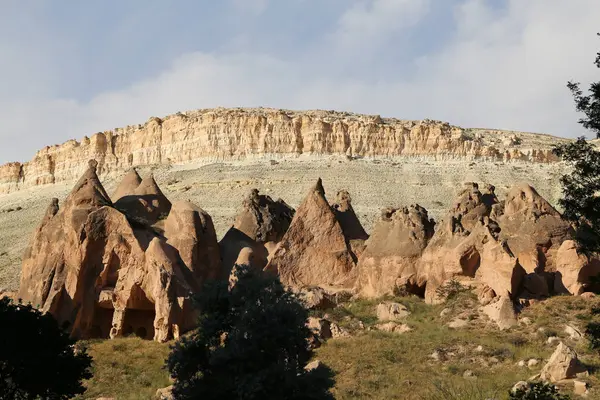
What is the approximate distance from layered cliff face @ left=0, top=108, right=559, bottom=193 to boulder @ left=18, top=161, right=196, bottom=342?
7116 centimetres

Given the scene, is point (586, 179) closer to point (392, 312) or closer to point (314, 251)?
point (392, 312)

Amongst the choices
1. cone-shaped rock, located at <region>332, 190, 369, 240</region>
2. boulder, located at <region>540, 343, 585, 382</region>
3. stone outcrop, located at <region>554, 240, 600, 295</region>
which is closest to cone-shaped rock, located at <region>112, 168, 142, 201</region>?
cone-shaped rock, located at <region>332, 190, 369, 240</region>

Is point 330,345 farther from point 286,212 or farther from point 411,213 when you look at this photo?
point 286,212

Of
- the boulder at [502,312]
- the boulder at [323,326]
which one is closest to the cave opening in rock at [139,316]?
the boulder at [323,326]

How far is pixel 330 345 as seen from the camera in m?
29.3

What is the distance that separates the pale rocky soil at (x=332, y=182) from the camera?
76125 millimetres

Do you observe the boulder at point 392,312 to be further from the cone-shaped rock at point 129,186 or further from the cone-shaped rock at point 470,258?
the cone-shaped rock at point 129,186

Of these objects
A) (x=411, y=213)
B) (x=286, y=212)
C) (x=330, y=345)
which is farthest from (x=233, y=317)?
(x=286, y=212)

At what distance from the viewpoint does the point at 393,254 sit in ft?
115

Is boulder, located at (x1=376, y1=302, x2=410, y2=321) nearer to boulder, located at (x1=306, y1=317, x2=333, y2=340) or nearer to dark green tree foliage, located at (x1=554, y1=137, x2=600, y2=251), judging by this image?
boulder, located at (x1=306, y1=317, x2=333, y2=340)

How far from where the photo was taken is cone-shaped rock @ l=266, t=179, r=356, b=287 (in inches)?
1431

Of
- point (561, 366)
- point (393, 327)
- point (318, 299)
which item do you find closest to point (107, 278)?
point (318, 299)

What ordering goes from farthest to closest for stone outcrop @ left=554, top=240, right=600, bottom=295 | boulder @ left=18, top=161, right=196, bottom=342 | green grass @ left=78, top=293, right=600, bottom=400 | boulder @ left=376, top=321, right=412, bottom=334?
1. stone outcrop @ left=554, top=240, right=600, bottom=295
2. boulder @ left=18, top=161, right=196, bottom=342
3. boulder @ left=376, top=321, right=412, bottom=334
4. green grass @ left=78, top=293, right=600, bottom=400

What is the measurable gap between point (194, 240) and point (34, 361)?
14841 millimetres
